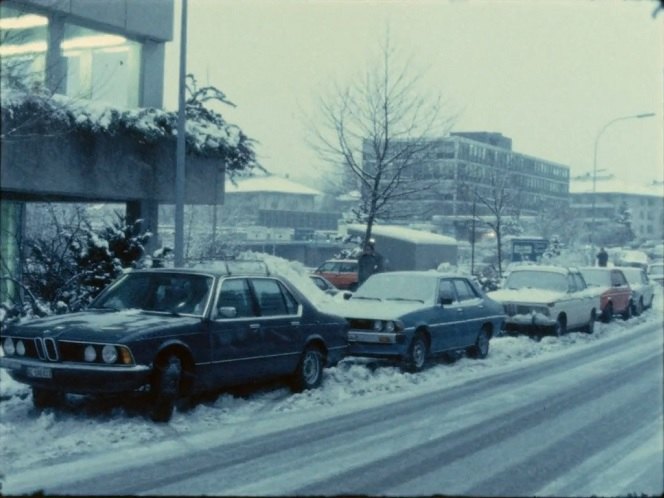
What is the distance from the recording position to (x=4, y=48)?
9672mm

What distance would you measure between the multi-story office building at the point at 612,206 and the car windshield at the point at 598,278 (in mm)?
13678

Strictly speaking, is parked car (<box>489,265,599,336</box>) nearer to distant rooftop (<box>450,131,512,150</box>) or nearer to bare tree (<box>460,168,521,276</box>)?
bare tree (<box>460,168,521,276</box>)

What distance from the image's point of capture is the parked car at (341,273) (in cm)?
3241

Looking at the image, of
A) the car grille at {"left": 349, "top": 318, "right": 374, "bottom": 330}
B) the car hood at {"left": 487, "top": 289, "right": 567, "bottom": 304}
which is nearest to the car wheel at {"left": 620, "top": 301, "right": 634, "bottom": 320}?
the car hood at {"left": 487, "top": 289, "right": 567, "bottom": 304}

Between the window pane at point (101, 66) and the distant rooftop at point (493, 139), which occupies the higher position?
the distant rooftop at point (493, 139)

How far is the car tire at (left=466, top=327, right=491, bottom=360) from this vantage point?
15.1 metres

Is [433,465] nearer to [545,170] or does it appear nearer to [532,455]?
[532,455]

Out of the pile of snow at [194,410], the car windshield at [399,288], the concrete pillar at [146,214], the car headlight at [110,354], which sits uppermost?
the concrete pillar at [146,214]

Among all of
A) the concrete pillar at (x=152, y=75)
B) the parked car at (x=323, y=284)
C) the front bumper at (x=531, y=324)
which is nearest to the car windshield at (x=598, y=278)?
the front bumper at (x=531, y=324)

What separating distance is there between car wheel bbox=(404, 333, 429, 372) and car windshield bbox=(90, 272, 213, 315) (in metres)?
4.16

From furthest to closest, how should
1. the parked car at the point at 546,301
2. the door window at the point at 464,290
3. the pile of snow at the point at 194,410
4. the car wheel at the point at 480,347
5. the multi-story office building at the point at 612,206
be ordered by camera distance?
the multi-story office building at the point at 612,206 < the parked car at the point at 546,301 < the car wheel at the point at 480,347 < the door window at the point at 464,290 < the pile of snow at the point at 194,410

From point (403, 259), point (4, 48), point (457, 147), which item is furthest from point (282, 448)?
point (457, 147)

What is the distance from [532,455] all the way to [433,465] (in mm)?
954

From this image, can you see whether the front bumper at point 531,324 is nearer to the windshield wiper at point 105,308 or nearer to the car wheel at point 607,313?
the car wheel at point 607,313
